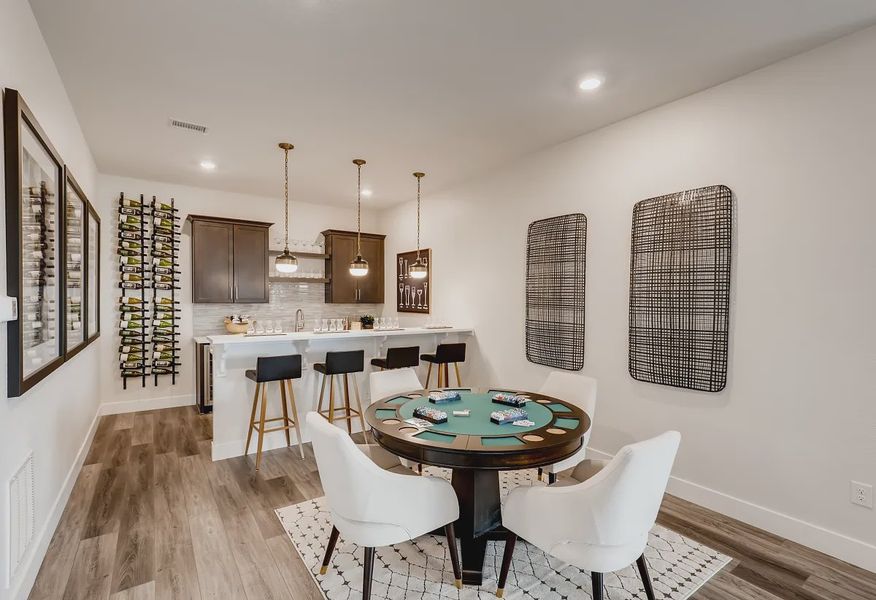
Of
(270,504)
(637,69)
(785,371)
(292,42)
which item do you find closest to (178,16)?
(292,42)

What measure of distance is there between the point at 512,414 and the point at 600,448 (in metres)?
1.66

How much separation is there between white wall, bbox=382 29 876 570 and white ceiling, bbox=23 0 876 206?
0.24 m

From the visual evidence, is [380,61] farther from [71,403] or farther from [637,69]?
[71,403]

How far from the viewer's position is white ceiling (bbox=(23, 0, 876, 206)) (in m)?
2.16

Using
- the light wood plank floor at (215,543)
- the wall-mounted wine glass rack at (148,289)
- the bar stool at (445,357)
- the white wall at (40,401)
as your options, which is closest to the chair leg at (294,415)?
the light wood plank floor at (215,543)

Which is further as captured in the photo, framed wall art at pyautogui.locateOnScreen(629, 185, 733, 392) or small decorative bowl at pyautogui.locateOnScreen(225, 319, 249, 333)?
small decorative bowl at pyautogui.locateOnScreen(225, 319, 249, 333)

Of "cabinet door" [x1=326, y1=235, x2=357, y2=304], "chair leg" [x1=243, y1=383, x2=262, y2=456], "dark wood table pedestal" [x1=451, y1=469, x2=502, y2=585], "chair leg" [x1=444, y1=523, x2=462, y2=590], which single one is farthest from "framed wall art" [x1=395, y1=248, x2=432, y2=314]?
"chair leg" [x1=444, y1=523, x2=462, y2=590]

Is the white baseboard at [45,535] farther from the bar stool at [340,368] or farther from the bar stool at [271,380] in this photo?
the bar stool at [340,368]

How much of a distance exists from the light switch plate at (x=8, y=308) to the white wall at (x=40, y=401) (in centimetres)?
8

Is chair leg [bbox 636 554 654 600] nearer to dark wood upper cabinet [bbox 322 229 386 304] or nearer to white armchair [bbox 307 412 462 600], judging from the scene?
white armchair [bbox 307 412 462 600]

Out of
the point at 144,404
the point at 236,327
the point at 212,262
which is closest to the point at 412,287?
the point at 236,327

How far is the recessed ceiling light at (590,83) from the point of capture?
9.21 feet

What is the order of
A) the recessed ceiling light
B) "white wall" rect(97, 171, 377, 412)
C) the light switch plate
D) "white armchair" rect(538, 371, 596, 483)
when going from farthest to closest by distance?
"white wall" rect(97, 171, 377, 412) → "white armchair" rect(538, 371, 596, 483) → the recessed ceiling light → the light switch plate

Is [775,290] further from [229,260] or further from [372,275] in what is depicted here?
[229,260]
